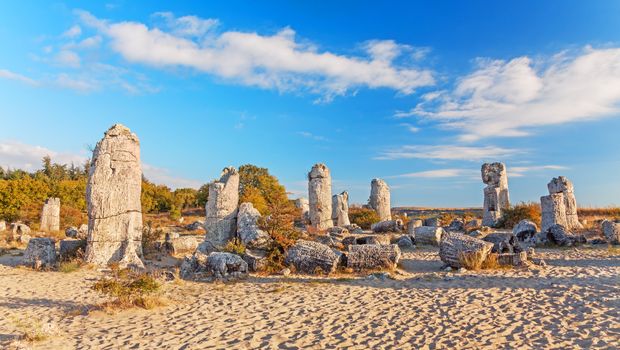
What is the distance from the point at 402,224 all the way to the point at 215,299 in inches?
640

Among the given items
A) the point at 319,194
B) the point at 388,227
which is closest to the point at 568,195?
the point at 388,227

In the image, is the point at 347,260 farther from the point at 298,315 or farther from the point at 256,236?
the point at 298,315

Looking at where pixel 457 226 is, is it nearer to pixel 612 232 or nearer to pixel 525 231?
pixel 525 231

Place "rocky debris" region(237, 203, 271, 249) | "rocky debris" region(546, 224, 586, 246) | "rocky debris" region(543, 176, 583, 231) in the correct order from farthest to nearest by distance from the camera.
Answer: "rocky debris" region(543, 176, 583, 231) → "rocky debris" region(546, 224, 586, 246) → "rocky debris" region(237, 203, 271, 249)

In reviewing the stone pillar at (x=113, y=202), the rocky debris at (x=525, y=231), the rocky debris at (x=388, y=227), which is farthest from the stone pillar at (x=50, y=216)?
the rocky debris at (x=525, y=231)

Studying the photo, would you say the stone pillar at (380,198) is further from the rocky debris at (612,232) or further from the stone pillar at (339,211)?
the rocky debris at (612,232)

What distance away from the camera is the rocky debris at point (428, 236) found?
59.8ft

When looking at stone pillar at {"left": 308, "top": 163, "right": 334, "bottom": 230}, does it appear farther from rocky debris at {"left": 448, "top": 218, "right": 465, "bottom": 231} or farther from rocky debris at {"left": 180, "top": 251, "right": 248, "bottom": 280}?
rocky debris at {"left": 180, "top": 251, "right": 248, "bottom": 280}

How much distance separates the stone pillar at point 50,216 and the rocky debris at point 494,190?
80.1 feet

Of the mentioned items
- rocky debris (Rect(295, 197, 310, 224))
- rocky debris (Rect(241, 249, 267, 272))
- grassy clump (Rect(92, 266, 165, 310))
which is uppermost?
rocky debris (Rect(295, 197, 310, 224))

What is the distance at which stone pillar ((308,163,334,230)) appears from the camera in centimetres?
2294

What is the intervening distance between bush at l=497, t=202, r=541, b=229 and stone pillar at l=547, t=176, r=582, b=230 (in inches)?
62.2

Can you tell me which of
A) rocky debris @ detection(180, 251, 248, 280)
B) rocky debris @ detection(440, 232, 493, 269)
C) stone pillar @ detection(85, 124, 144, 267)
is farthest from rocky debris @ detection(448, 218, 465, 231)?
stone pillar @ detection(85, 124, 144, 267)

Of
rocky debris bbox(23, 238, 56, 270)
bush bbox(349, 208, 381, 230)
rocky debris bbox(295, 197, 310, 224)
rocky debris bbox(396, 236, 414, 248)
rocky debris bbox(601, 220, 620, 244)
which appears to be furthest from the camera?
rocky debris bbox(295, 197, 310, 224)
